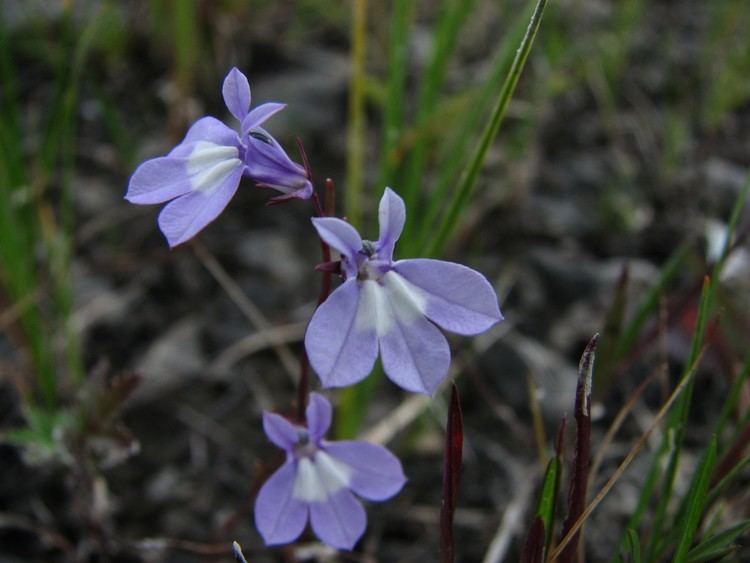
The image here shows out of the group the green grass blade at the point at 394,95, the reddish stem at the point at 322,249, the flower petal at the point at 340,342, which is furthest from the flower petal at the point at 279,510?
the green grass blade at the point at 394,95

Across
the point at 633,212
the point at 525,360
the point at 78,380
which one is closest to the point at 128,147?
the point at 78,380

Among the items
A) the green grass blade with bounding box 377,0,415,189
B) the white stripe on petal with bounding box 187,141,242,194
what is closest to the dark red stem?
the white stripe on petal with bounding box 187,141,242,194

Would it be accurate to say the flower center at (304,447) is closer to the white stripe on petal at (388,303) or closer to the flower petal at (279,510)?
the flower petal at (279,510)

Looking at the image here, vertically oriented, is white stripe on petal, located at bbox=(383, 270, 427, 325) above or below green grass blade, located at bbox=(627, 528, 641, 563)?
above

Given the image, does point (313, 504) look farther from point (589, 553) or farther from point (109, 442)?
point (589, 553)

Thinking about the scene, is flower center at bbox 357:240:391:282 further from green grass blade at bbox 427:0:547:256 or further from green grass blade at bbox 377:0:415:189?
green grass blade at bbox 377:0:415:189

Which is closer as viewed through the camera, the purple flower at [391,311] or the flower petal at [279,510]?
the purple flower at [391,311]

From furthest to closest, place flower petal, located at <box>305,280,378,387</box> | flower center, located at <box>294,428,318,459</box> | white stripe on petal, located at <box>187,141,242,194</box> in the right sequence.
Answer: flower center, located at <box>294,428,318,459</box> → white stripe on petal, located at <box>187,141,242,194</box> → flower petal, located at <box>305,280,378,387</box>

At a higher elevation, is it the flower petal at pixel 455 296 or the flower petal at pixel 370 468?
the flower petal at pixel 455 296
